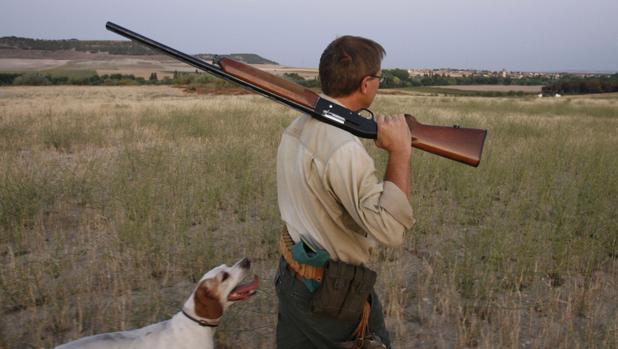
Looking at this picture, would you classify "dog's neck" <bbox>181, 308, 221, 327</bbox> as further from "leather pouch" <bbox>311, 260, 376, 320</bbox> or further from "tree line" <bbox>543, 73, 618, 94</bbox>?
Answer: "tree line" <bbox>543, 73, 618, 94</bbox>

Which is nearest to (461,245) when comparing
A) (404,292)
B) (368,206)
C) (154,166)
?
(404,292)

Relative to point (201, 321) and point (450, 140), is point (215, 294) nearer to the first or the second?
point (201, 321)

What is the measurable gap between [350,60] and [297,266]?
35.6 inches

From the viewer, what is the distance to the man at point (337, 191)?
67.7 inches

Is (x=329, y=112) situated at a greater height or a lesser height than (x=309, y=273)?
greater

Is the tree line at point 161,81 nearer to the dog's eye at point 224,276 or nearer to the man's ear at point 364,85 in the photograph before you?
the dog's eye at point 224,276

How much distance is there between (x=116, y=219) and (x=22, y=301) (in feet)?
5.03

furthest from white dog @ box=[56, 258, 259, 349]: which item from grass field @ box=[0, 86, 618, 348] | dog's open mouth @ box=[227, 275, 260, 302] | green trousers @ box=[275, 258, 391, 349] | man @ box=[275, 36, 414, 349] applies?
grass field @ box=[0, 86, 618, 348]

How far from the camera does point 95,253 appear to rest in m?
4.46

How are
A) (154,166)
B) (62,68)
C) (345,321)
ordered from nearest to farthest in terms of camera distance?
(345,321)
(154,166)
(62,68)

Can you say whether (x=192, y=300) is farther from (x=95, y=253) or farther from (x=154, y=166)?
(x=154, y=166)

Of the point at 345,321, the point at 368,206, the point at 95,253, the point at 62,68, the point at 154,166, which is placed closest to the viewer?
the point at 368,206

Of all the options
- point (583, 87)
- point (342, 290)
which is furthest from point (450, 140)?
point (583, 87)

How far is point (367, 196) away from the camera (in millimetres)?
1716
